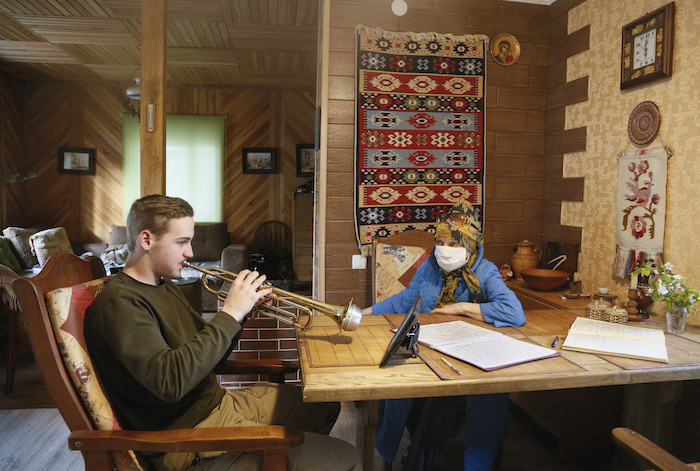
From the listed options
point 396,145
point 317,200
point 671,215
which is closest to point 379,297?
point 317,200

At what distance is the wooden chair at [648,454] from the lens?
1.10 metres

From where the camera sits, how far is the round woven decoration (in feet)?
7.89

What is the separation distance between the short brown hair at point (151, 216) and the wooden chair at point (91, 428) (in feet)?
0.81

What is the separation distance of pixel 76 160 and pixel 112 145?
1.74 feet

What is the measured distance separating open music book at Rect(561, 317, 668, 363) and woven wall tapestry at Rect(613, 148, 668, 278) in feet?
2.54

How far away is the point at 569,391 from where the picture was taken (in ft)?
7.55

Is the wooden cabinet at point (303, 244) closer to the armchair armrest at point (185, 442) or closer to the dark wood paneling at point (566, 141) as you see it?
the dark wood paneling at point (566, 141)

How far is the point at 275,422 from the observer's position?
1.58m

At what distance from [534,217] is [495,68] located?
1.10m

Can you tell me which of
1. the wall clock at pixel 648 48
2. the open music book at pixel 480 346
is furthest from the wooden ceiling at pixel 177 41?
the open music book at pixel 480 346

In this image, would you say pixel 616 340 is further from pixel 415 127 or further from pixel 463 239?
pixel 415 127

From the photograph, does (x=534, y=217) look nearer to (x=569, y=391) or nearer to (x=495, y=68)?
(x=495, y=68)

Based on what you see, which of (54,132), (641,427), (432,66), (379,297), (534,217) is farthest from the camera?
(54,132)

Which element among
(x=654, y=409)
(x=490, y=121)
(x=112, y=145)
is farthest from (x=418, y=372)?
(x=112, y=145)
